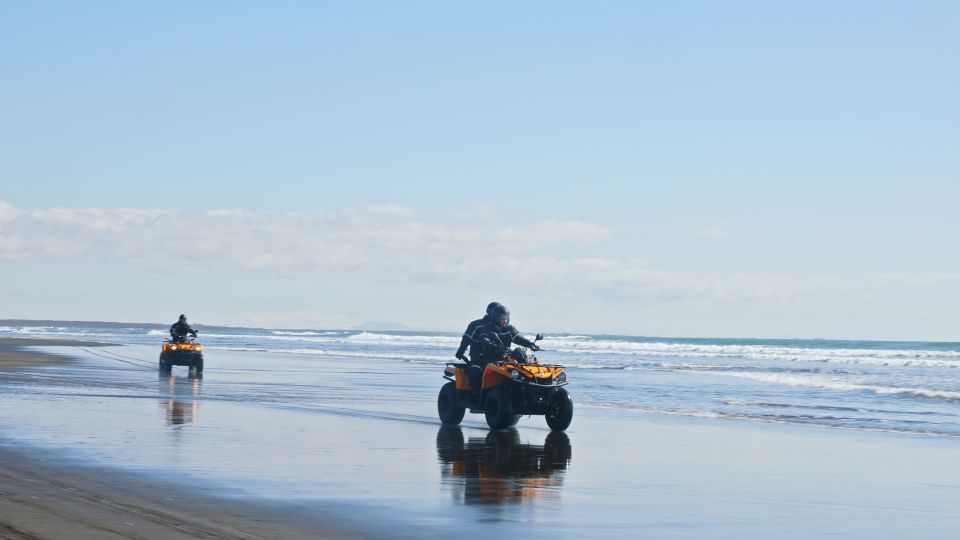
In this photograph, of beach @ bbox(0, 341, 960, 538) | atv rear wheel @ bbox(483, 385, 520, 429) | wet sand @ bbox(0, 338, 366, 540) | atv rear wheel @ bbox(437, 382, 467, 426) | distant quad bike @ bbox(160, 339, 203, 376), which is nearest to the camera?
wet sand @ bbox(0, 338, 366, 540)

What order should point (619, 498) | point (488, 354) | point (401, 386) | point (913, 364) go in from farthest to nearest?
point (913, 364) < point (401, 386) < point (488, 354) < point (619, 498)

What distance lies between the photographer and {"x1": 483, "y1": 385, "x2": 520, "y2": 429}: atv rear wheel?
62.4 ft

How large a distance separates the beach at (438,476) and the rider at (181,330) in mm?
15491

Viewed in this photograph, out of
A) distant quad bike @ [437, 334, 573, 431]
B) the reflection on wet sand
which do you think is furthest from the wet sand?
distant quad bike @ [437, 334, 573, 431]

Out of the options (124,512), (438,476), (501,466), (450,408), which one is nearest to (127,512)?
(124,512)

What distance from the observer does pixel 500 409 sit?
19.1m

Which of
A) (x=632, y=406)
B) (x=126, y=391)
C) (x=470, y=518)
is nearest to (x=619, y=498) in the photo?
A: (x=470, y=518)

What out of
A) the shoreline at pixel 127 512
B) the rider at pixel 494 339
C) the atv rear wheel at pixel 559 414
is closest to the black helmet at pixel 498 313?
the rider at pixel 494 339

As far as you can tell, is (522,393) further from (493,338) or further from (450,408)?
(450,408)

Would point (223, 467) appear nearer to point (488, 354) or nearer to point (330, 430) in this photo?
point (330, 430)

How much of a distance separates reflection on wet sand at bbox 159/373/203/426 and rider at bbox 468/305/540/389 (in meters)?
4.56

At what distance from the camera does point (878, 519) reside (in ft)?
34.6

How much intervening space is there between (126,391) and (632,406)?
11.2 metres

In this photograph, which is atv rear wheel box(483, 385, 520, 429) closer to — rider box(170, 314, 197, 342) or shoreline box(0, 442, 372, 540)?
shoreline box(0, 442, 372, 540)
